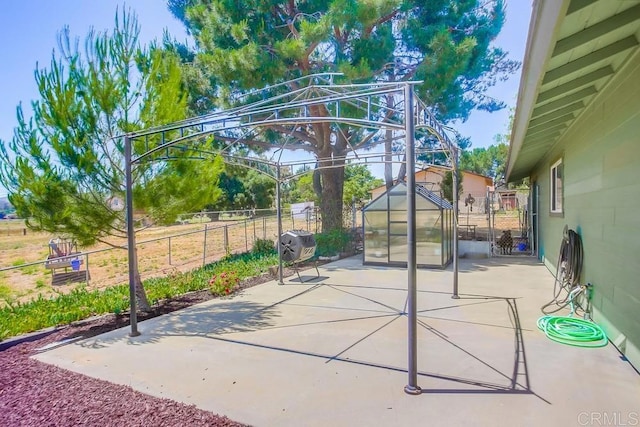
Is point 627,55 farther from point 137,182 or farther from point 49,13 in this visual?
point 49,13

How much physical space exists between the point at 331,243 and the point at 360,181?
25.9 m

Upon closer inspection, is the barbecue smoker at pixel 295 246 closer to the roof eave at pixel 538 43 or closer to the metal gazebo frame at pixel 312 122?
the metal gazebo frame at pixel 312 122

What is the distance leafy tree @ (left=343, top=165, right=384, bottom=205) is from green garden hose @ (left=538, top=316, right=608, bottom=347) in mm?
18141

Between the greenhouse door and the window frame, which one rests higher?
the window frame

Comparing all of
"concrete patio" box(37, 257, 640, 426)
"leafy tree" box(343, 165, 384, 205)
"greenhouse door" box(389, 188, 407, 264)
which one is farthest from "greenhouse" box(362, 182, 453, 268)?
"leafy tree" box(343, 165, 384, 205)

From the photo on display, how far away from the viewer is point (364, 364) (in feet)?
10.4

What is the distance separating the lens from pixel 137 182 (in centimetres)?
480

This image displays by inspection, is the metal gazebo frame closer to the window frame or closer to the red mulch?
the red mulch

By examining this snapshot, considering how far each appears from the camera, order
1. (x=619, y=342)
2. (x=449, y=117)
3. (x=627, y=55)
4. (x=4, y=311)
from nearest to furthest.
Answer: (x=627, y=55), (x=619, y=342), (x=4, y=311), (x=449, y=117)

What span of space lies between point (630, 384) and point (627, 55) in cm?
246

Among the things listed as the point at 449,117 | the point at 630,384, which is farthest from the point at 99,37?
the point at 449,117

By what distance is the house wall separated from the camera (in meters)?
2.94

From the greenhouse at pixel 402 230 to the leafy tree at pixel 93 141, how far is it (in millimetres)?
4575

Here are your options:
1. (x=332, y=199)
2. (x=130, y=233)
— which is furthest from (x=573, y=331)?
(x=332, y=199)
